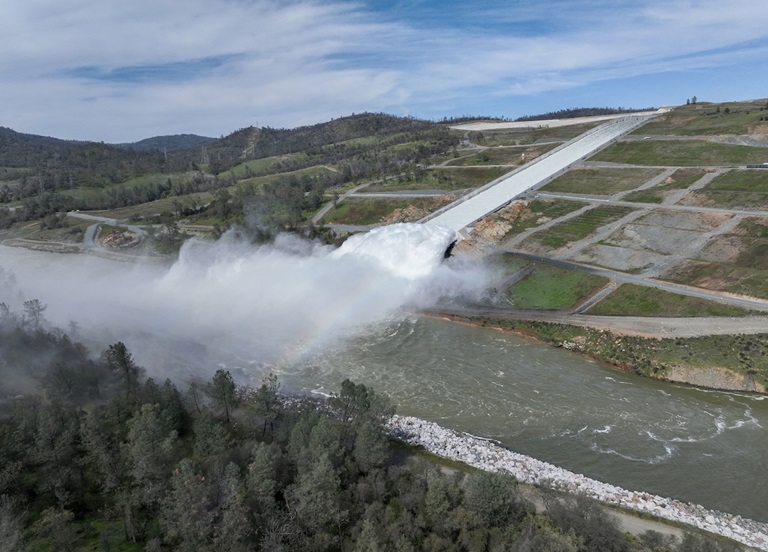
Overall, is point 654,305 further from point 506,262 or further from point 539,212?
point 539,212

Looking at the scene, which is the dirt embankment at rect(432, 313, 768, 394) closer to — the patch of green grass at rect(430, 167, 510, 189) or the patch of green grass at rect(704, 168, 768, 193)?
the patch of green grass at rect(704, 168, 768, 193)

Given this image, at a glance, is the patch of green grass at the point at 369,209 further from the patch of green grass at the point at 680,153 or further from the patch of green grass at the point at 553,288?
the patch of green grass at the point at 680,153

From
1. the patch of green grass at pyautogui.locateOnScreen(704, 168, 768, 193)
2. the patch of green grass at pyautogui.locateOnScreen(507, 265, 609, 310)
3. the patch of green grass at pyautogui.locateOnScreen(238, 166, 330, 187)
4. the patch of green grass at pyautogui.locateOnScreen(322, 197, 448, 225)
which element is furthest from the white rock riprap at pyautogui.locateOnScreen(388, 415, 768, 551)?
the patch of green grass at pyautogui.locateOnScreen(238, 166, 330, 187)

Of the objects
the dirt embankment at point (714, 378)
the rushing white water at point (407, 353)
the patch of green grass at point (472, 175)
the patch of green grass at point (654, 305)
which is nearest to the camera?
the rushing white water at point (407, 353)

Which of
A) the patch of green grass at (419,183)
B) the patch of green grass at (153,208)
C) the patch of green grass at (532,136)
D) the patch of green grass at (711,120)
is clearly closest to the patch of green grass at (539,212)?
the patch of green grass at (419,183)

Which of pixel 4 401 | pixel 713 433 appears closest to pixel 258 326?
pixel 4 401

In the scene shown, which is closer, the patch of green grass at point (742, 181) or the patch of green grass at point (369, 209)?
the patch of green grass at point (742, 181)

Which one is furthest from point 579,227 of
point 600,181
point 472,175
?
point 472,175
